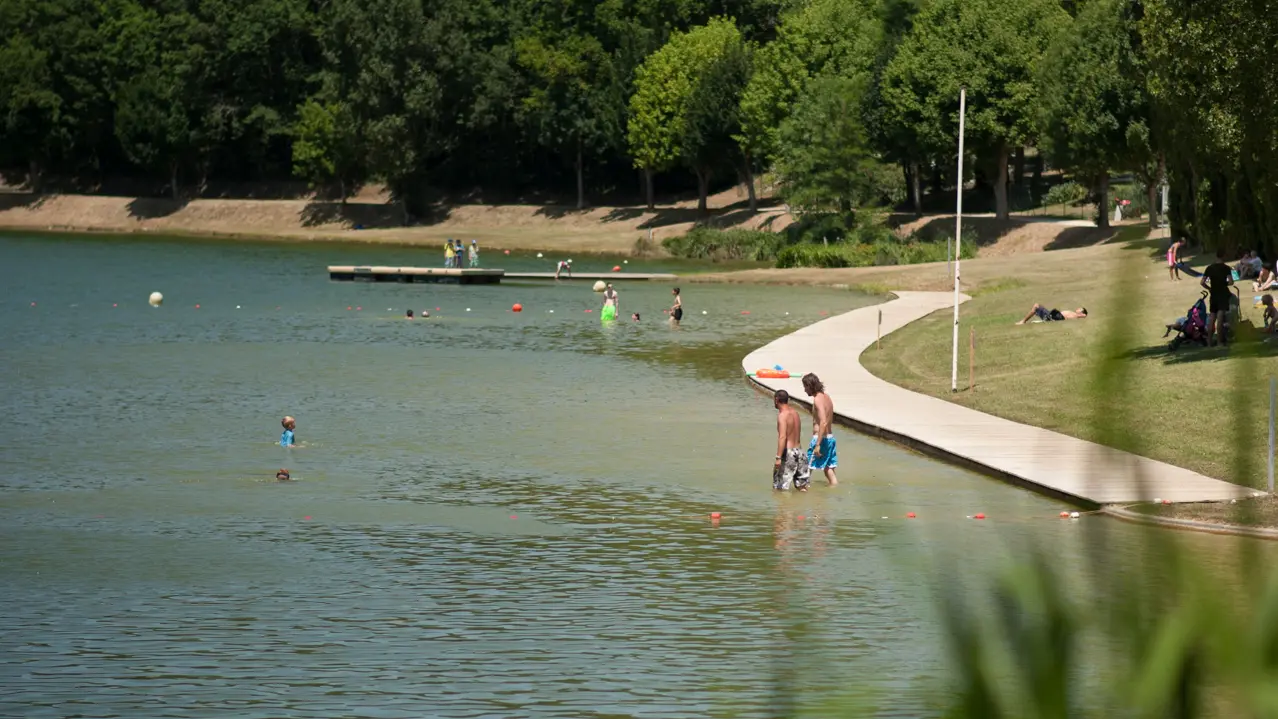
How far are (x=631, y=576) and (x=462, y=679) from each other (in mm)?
4673

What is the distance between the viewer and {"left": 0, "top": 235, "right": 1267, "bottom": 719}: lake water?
14.6 metres

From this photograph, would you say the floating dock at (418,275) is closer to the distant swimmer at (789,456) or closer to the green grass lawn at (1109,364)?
the green grass lawn at (1109,364)

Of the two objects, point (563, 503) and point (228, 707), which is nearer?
point (228, 707)

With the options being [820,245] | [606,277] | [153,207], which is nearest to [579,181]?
[153,207]

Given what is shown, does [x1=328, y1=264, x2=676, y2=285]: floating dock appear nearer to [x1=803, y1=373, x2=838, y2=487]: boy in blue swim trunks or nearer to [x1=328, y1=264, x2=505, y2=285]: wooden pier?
[x1=328, y1=264, x2=505, y2=285]: wooden pier

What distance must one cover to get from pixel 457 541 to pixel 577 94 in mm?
103262

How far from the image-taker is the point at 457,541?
22078mm

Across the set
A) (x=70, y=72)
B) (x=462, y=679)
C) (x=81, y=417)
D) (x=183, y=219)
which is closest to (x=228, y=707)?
A: (x=462, y=679)

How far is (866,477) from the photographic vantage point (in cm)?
2642

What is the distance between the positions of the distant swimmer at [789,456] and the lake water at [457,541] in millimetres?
386

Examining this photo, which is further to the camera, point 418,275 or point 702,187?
point 702,187

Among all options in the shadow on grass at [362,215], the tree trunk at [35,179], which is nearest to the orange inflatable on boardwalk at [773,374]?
the shadow on grass at [362,215]

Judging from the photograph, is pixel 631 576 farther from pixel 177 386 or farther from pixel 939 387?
pixel 177 386

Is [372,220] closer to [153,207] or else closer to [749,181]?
[153,207]
